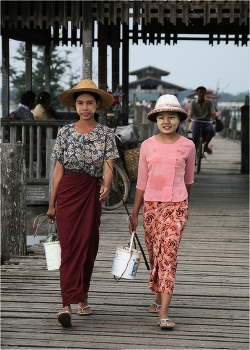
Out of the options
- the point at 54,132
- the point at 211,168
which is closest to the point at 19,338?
the point at 54,132

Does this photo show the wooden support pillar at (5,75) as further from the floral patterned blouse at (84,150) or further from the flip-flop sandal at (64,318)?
the flip-flop sandal at (64,318)

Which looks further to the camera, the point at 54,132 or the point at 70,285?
the point at 54,132

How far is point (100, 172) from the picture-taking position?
4.27 m

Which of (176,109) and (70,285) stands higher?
(176,109)

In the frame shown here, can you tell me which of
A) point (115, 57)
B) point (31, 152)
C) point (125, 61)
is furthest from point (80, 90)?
point (125, 61)

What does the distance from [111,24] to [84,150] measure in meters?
6.99

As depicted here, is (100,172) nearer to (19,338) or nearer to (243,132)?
(19,338)

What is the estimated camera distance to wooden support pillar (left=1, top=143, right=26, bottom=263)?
19.4ft

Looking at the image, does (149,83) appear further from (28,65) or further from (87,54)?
(87,54)

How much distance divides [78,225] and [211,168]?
11.3m

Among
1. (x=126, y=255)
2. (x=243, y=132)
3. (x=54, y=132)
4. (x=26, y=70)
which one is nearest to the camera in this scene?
(x=126, y=255)

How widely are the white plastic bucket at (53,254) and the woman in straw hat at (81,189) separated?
0.09m

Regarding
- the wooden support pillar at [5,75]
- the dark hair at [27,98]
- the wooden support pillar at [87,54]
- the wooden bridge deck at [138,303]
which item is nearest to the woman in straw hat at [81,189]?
the wooden bridge deck at [138,303]

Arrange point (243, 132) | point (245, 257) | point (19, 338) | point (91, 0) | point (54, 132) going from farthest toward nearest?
point (243, 132)
point (54, 132)
point (91, 0)
point (245, 257)
point (19, 338)
